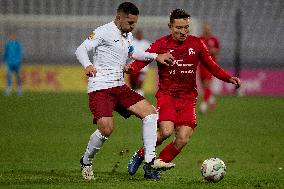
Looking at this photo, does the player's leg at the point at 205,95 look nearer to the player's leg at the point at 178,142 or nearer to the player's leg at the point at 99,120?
the player's leg at the point at 178,142

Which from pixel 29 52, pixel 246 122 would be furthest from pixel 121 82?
pixel 29 52

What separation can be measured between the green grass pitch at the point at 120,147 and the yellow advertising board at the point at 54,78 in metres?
5.85

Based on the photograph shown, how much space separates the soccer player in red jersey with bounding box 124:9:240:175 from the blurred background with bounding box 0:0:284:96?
19392 mm

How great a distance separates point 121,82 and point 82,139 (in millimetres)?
5647

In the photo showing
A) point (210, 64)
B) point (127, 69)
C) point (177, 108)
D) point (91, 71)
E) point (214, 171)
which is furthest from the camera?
→ point (210, 64)

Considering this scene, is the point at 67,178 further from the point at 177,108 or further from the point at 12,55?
the point at 12,55

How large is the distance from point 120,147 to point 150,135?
4.58 m

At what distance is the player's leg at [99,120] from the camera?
9.67m

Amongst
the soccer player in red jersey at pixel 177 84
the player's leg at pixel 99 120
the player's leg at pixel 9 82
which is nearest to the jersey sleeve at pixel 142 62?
the soccer player in red jersey at pixel 177 84

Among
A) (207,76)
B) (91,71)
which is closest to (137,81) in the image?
(207,76)

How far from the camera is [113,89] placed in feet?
32.3

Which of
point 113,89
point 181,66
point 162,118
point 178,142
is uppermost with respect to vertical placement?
point 181,66

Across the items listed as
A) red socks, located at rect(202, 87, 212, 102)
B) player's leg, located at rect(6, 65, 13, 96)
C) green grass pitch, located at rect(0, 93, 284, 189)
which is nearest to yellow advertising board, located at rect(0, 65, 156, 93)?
player's leg, located at rect(6, 65, 13, 96)

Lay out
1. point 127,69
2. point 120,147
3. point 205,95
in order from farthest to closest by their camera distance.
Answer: point 205,95 → point 120,147 → point 127,69
